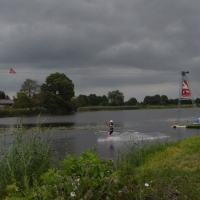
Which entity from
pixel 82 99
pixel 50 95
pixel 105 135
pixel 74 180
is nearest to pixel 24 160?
pixel 74 180

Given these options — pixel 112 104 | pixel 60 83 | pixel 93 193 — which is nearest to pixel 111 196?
pixel 93 193

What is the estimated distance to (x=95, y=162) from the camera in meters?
5.02

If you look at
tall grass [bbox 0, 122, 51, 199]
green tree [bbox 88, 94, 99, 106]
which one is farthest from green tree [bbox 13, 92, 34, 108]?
tall grass [bbox 0, 122, 51, 199]

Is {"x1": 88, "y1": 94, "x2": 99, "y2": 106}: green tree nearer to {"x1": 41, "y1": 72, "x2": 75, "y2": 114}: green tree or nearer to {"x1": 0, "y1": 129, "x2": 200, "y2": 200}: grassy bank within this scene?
{"x1": 41, "y1": 72, "x2": 75, "y2": 114}: green tree

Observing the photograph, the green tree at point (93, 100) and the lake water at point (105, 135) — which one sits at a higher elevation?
the green tree at point (93, 100)

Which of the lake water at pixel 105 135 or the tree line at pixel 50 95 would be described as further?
the tree line at pixel 50 95

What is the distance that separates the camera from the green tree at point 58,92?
9125 cm

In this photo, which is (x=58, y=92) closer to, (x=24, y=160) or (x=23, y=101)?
(x=23, y=101)

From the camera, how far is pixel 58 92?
322 ft

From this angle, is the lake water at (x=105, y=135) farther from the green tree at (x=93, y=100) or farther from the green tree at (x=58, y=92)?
the green tree at (x=93, y=100)

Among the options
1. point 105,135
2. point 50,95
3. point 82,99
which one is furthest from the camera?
point 82,99

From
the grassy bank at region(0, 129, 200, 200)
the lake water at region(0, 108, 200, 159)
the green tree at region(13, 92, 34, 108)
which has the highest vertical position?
the green tree at region(13, 92, 34, 108)

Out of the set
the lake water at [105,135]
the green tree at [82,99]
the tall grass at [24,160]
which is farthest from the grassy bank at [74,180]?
the green tree at [82,99]

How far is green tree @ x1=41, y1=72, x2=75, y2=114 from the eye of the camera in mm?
91250
